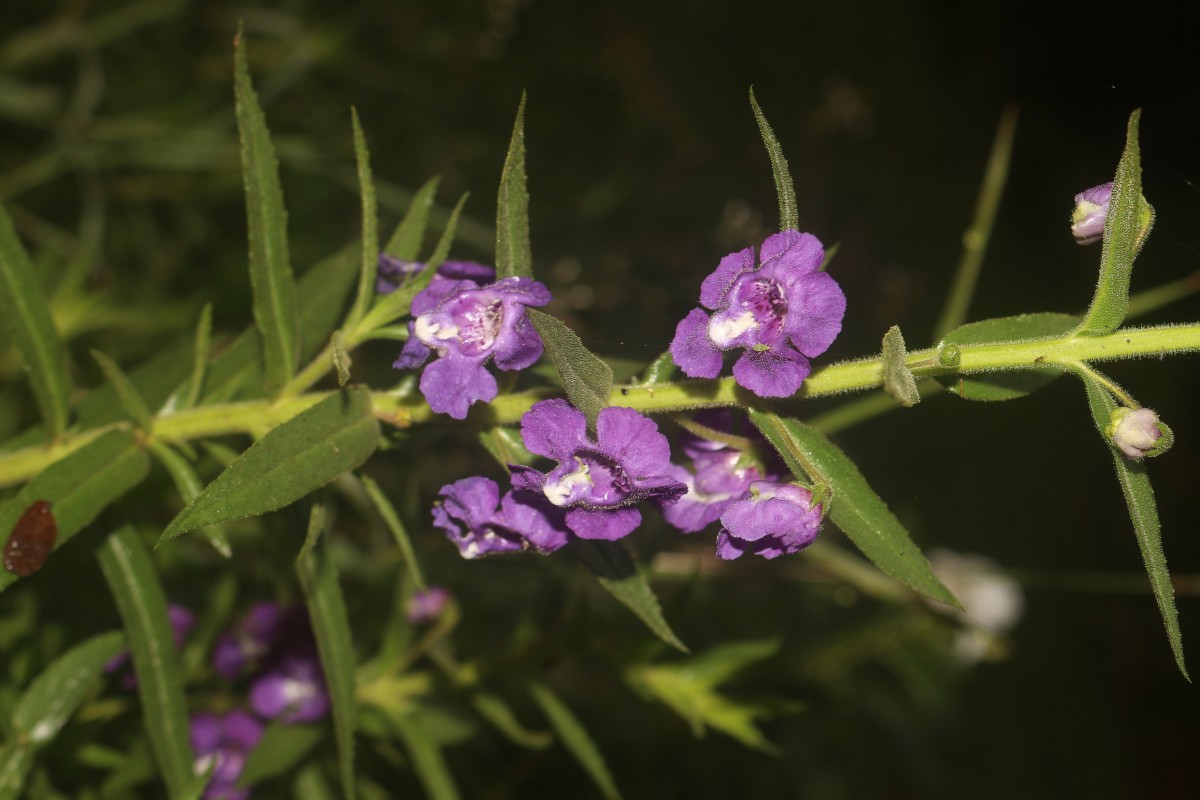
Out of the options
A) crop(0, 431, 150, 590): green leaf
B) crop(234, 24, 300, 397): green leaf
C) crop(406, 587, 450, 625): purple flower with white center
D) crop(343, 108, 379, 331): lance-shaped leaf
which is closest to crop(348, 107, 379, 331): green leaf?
crop(343, 108, 379, 331): lance-shaped leaf

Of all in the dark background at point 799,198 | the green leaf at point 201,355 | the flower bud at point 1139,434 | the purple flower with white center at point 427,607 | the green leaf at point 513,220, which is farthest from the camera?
the dark background at point 799,198

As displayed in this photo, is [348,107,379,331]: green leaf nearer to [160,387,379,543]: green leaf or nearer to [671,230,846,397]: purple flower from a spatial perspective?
[160,387,379,543]: green leaf

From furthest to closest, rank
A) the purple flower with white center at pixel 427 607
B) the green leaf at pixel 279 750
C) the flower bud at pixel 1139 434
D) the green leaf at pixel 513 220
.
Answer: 1. the purple flower with white center at pixel 427 607
2. the green leaf at pixel 279 750
3. the green leaf at pixel 513 220
4. the flower bud at pixel 1139 434

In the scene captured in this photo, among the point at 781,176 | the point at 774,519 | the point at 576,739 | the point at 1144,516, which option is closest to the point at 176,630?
the point at 576,739

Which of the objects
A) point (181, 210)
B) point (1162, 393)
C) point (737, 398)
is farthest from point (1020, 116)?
point (737, 398)

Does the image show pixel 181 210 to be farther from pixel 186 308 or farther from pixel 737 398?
pixel 737 398

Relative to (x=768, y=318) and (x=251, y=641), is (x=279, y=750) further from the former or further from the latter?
(x=768, y=318)

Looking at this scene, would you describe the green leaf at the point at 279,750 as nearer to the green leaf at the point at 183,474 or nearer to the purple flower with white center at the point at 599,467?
the green leaf at the point at 183,474

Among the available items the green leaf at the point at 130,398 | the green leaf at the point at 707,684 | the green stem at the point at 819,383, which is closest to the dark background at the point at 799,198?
the green stem at the point at 819,383
